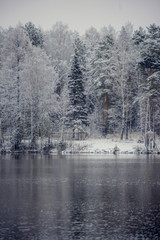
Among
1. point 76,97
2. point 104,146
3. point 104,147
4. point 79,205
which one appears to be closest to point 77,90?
point 76,97

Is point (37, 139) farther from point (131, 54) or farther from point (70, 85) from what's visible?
point (131, 54)

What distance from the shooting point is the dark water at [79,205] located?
1306 centimetres

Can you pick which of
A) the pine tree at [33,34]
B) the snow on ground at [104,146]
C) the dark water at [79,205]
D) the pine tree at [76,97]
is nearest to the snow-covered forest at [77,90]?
the pine tree at [76,97]

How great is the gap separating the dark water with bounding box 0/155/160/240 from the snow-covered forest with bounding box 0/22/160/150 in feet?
71.6

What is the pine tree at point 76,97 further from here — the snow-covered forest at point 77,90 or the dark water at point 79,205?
the dark water at point 79,205

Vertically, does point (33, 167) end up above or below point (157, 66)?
below

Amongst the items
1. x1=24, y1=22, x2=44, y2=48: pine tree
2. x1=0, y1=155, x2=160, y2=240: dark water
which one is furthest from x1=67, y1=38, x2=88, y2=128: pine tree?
x1=0, y1=155, x2=160, y2=240: dark water

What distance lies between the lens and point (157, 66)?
170 ft

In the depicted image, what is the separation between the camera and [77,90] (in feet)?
186

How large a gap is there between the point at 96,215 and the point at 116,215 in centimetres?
90

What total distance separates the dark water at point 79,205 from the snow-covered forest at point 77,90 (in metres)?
21.8

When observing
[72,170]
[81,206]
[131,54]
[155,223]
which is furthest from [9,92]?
[155,223]

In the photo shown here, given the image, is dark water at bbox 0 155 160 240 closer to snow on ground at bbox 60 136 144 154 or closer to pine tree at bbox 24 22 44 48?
snow on ground at bbox 60 136 144 154

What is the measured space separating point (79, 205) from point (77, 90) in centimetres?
4028
